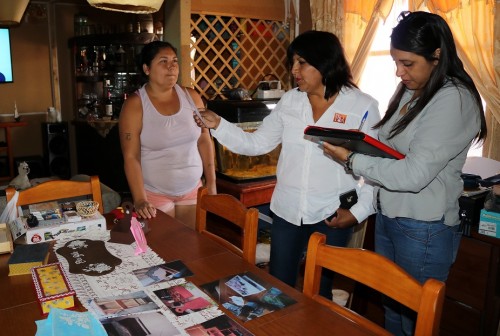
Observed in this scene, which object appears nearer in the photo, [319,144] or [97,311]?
[97,311]

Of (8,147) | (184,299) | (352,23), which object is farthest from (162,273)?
(8,147)

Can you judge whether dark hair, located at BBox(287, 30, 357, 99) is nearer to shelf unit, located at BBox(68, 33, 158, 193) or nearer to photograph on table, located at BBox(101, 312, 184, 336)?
photograph on table, located at BBox(101, 312, 184, 336)

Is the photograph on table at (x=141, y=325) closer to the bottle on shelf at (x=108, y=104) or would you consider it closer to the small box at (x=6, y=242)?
the small box at (x=6, y=242)

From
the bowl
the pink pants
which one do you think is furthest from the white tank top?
the bowl

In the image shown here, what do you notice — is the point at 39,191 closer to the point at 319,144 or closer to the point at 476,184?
the point at 319,144

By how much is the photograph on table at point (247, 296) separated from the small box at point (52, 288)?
32 cm

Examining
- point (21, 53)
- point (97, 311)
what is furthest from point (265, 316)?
point (21, 53)

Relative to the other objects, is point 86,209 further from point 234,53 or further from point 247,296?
point 234,53

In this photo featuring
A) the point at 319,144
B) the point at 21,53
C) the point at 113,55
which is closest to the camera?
the point at 319,144

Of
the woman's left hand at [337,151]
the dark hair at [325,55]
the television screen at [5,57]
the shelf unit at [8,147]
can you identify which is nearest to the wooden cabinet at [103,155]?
the shelf unit at [8,147]

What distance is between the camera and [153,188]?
1980mm

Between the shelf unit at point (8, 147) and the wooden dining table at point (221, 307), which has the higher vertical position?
the wooden dining table at point (221, 307)

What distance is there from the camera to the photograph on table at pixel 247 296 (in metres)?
1.06

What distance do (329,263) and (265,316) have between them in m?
0.24
